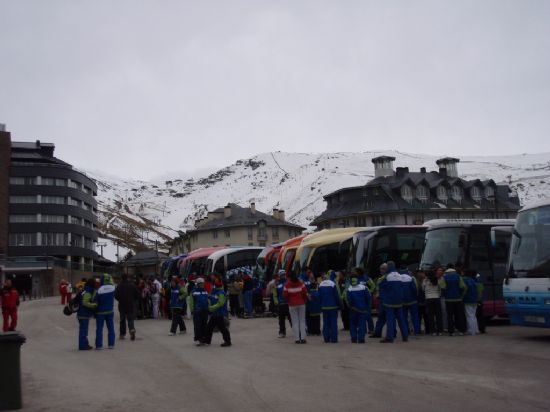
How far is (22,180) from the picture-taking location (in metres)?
86.5

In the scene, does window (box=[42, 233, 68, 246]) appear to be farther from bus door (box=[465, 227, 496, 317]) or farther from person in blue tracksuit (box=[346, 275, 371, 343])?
person in blue tracksuit (box=[346, 275, 371, 343])

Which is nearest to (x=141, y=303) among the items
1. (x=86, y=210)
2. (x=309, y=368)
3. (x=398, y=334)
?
(x=398, y=334)

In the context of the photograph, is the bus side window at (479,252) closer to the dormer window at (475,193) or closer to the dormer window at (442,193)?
the dormer window at (442,193)

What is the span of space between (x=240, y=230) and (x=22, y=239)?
31.3 meters

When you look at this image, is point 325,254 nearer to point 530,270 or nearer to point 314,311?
point 314,311

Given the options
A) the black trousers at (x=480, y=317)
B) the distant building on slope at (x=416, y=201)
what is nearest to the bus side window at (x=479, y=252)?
the black trousers at (x=480, y=317)

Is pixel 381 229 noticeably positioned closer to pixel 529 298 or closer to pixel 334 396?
pixel 529 298

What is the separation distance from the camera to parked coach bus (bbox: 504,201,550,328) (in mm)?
12406

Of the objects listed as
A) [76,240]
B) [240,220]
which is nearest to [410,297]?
[240,220]

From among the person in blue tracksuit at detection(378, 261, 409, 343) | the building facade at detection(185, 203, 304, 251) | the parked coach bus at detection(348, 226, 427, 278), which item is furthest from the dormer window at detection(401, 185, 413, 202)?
the person in blue tracksuit at detection(378, 261, 409, 343)

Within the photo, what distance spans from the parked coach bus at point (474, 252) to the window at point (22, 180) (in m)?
79.0

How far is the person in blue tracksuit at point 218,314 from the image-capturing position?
14.2 m

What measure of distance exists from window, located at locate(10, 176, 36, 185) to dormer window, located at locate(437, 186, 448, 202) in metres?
56.6

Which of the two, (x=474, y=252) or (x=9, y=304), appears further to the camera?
(x=9, y=304)
